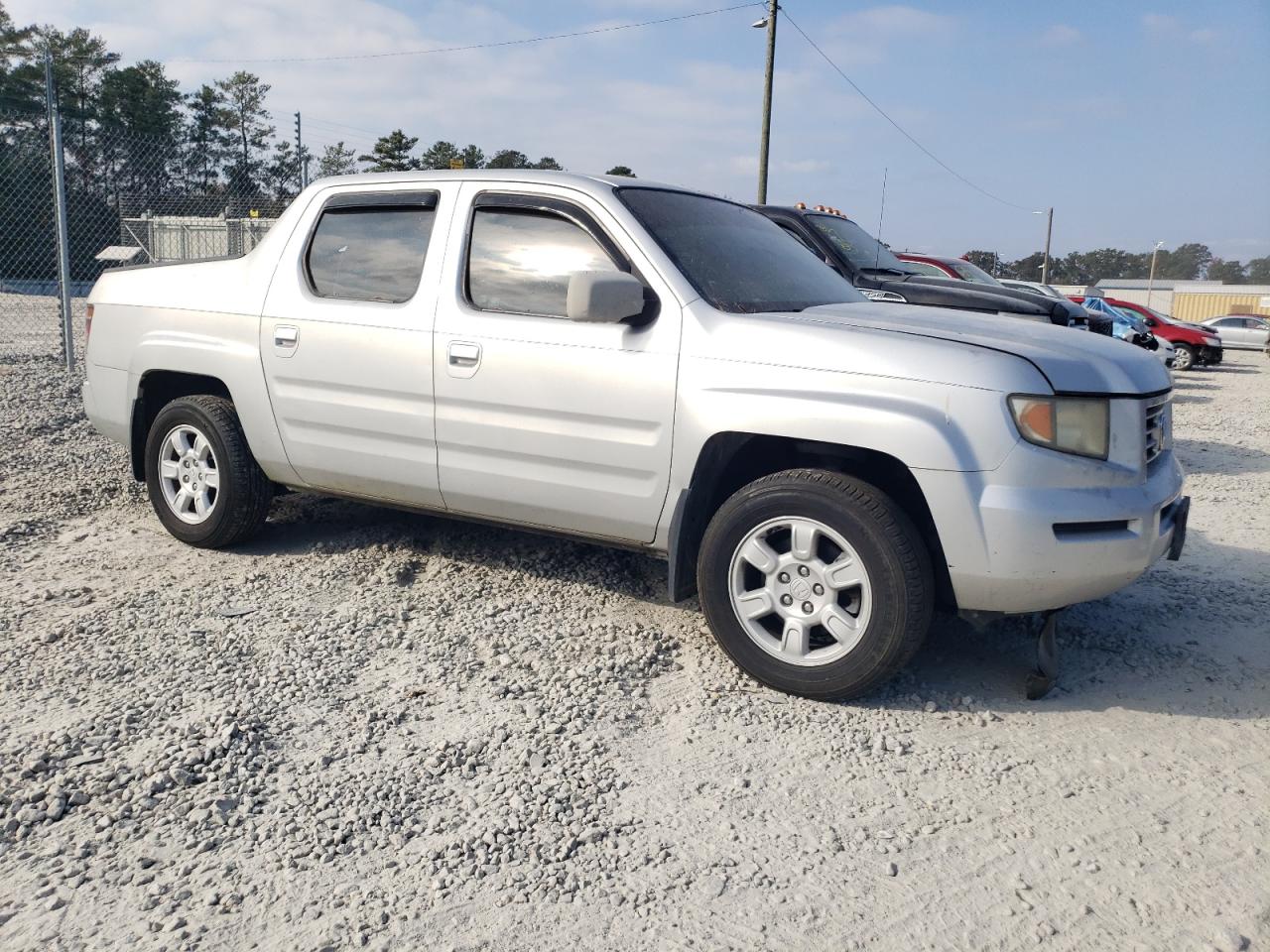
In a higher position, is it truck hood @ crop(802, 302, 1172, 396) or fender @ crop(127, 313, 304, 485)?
truck hood @ crop(802, 302, 1172, 396)

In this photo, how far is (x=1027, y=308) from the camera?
8.20 metres

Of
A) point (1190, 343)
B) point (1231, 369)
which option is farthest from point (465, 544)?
point (1231, 369)

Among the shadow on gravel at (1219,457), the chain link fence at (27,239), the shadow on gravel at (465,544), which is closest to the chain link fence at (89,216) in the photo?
the chain link fence at (27,239)

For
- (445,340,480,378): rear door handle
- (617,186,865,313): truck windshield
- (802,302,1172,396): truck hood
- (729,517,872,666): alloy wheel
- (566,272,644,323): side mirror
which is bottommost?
(729,517,872,666): alloy wheel

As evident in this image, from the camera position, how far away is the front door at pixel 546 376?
13.0ft

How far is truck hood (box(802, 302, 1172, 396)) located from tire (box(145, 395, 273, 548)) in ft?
9.00

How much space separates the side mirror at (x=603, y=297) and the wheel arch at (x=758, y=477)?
0.57 meters

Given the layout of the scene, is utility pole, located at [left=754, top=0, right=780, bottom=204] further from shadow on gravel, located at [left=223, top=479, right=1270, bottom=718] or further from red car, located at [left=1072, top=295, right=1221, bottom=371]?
shadow on gravel, located at [left=223, top=479, right=1270, bottom=718]

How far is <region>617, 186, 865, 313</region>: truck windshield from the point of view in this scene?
4105mm

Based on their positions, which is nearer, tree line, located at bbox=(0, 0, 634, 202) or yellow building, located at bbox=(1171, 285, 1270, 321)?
tree line, located at bbox=(0, 0, 634, 202)

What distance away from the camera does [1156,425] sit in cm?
387

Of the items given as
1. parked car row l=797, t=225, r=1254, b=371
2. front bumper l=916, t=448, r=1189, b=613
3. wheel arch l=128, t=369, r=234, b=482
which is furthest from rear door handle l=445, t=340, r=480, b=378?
parked car row l=797, t=225, r=1254, b=371

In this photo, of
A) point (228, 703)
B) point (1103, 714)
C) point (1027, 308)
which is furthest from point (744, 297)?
point (1027, 308)

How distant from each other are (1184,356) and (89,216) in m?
21.6
